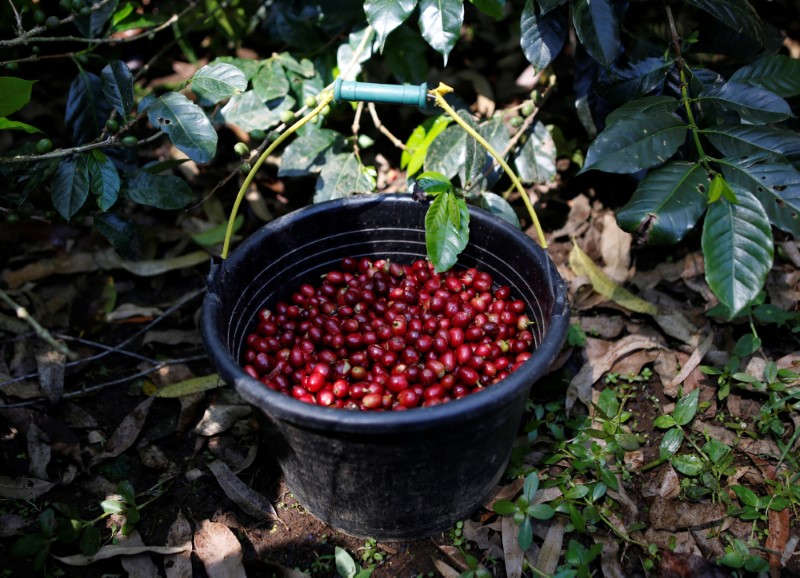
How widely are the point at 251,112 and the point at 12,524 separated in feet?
5.35

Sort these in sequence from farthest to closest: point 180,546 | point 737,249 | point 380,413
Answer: point 180,546
point 737,249
point 380,413

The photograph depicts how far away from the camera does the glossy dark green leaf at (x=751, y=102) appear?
213 cm

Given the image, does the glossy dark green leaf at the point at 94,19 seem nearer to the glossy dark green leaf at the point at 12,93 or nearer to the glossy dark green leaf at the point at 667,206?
the glossy dark green leaf at the point at 12,93

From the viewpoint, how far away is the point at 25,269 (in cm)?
283

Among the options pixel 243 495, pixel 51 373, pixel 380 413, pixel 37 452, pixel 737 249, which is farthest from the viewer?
pixel 51 373

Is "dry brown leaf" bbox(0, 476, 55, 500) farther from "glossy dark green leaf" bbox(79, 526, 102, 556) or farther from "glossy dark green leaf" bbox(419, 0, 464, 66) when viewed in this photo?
"glossy dark green leaf" bbox(419, 0, 464, 66)

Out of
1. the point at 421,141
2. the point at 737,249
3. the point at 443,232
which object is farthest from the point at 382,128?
the point at 737,249

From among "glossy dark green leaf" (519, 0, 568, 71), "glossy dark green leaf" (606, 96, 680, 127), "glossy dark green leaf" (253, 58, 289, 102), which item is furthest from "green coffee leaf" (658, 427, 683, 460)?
"glossy dark green leaf" (253, 58, 289, 102)

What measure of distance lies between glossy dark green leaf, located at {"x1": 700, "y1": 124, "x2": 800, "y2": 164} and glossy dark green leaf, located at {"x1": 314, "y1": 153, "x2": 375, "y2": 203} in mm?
1229

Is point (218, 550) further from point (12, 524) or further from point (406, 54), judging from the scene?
point (406, 54)

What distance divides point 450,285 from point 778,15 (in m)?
2.49

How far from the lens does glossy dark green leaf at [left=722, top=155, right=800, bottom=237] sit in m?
1.91

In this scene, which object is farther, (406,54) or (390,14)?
(406,54)

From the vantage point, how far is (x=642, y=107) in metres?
2.15
